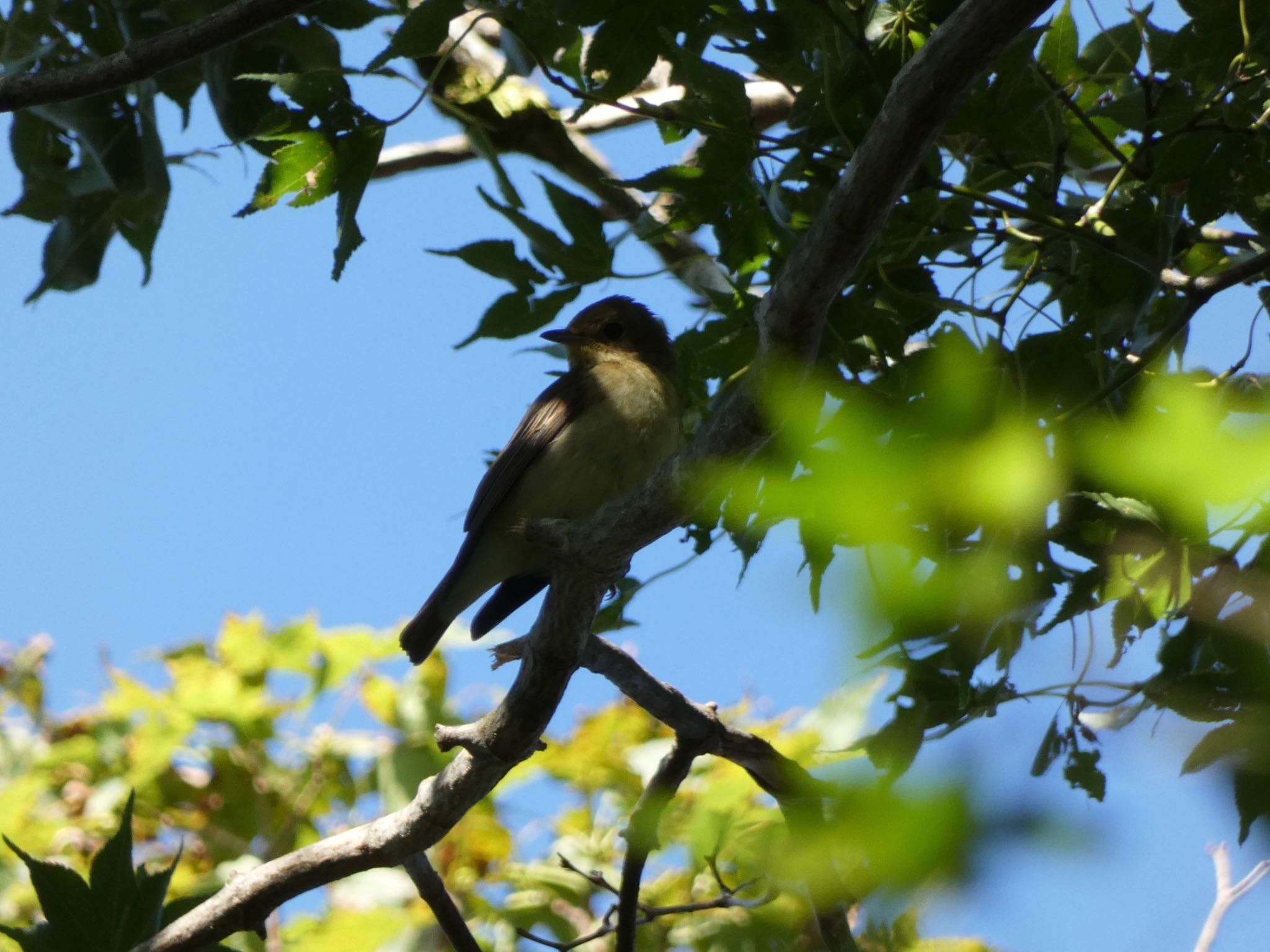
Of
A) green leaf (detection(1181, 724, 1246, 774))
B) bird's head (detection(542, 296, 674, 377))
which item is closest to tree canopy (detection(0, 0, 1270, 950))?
green leaf (detection(1181, 724, 1246, 774))

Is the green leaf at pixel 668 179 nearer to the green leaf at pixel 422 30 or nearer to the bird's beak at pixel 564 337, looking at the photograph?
the green leaf at pixel 422 30

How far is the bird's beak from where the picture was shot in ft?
19.4

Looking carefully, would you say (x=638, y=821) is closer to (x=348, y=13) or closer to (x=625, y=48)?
(x=625, y=48)

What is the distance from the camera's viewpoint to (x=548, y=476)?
514cm

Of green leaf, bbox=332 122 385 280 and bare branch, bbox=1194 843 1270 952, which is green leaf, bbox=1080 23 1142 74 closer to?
green leaf, bbox=332 122 385 280

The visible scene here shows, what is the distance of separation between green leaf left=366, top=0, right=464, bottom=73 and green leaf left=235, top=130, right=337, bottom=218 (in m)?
0.30

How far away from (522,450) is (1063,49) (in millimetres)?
2669

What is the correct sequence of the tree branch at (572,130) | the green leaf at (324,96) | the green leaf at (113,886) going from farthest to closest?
the tree branch at (572,130) → the green leaf at (113,886) → the green leaf at (324,96)

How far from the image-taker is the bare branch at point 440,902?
3.96 m

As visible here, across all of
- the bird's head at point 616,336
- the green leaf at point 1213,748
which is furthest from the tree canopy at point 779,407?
the bird's head at point 616,336

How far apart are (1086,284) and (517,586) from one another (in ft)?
9.43

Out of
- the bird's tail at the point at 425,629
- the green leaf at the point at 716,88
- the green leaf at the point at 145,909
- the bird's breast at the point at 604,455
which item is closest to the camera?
the green leaf at the point at 716,88

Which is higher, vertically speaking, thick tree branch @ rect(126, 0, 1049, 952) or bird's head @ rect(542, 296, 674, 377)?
bird's head @ rect(542, 296, 674, 377)

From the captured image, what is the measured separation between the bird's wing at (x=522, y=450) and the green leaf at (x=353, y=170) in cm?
178
